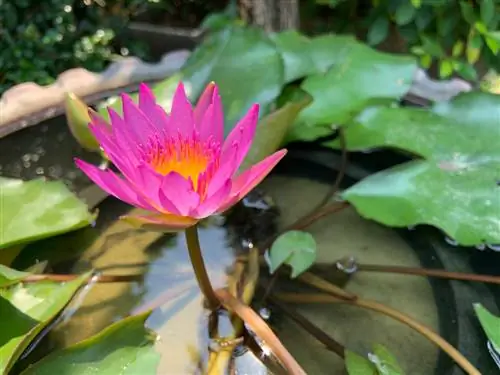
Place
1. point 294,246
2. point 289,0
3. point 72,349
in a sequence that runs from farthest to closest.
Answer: point 289,0, point 294,246, point 72,349

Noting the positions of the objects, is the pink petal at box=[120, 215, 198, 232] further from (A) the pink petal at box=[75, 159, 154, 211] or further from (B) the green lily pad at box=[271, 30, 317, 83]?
(B) the green lily pad at box=[271, 30, 317, 83]

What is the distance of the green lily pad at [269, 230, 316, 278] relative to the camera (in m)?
0.61

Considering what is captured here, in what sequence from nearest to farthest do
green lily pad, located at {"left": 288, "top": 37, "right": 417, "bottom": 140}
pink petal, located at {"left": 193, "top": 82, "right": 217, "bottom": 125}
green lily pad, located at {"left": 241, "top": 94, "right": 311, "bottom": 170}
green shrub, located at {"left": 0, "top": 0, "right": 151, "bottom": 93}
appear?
pink petal, located at {"left": 193, "top": 82, "right": 217, "bottom": 125}
green lily pad, located at {"left": 241, "top": 94, "right": 311, "bottom": 170}
green lily pad, located at {"left": 288, "top": 37, "right": 417, "bottom": 140}
green shrub, located at {"left": 0, "top": 0, "right": 151, "bottom": 93}

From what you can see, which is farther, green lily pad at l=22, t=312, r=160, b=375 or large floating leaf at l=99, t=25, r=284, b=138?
large floating leaf at l=99, t=25, r=284, b=138

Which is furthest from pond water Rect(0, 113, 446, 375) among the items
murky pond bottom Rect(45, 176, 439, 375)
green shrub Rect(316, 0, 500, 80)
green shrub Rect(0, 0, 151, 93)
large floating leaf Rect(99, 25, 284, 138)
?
green shrub Rect(316, 0, 500, 80)

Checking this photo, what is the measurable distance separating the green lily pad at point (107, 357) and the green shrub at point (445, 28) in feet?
3.27

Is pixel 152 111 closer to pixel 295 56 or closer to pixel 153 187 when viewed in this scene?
pixel 153 187

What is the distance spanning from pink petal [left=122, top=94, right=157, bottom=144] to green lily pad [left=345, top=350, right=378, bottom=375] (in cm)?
27

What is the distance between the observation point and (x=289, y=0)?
1.23 m

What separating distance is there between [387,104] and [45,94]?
48 centimetres

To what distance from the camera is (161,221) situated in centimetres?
48

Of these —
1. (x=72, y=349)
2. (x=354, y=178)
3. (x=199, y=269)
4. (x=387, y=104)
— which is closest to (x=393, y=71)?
(x=387, y=104)

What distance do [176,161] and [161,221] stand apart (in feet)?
0.22

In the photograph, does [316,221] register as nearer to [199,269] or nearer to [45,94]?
[199,269]
